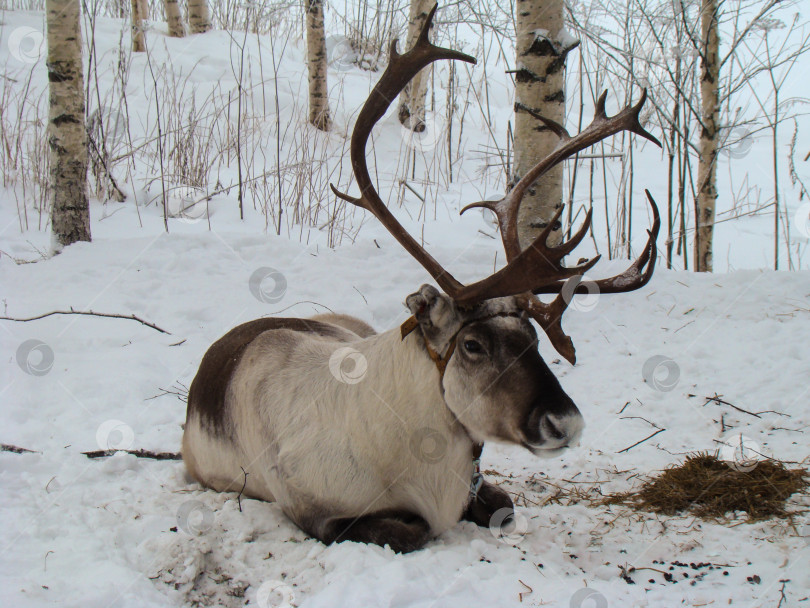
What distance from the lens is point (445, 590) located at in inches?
79.7

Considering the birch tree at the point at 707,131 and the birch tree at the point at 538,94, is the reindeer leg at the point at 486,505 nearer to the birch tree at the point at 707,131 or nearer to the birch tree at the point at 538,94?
the birch tree at the point at 538,94

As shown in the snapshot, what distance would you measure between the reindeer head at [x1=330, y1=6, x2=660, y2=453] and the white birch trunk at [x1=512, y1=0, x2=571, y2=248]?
194cm

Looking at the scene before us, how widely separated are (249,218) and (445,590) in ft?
17.2

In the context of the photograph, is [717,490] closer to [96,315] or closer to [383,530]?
[383,530]

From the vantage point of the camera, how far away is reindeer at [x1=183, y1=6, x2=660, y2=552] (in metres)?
2.34

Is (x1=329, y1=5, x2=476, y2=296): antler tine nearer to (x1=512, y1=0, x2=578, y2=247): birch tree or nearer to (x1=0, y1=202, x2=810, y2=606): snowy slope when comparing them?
(x1=0, y1=202, x2=810, y2=606): snowy slope

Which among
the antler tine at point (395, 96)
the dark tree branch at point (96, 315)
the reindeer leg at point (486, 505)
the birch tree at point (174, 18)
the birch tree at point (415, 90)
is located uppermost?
the birch tree at point (174, 18)

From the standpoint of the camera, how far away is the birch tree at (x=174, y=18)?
39.8ft

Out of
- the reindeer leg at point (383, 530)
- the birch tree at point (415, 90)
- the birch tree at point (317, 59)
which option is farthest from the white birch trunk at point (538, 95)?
the birch tree at point (317, 59)

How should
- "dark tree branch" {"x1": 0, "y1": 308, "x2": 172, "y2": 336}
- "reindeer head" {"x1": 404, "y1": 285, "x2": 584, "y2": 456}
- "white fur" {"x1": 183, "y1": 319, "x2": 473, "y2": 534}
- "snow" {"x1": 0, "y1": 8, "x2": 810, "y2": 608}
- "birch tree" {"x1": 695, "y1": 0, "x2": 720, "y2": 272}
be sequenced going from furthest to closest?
"birch tree" {"x1": 695, "y1": 0, "x2": 720, "y2": 272}
"dark tree branch" {"x1": 0, "y1": 308, "x2": 172, "y2": 336}
"white fur" {"x1": 183, "y1": 319, "x2": 473, "y2": 534}
"reindeer head" {"x1": 404, "y1": 285, "x2": 584, "y2": 456}
"snow" {"x1": 0, "y1": 8, "x2": 810, "y2": 608}

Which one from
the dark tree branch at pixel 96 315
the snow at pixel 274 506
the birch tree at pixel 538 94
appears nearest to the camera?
the snow at pixel 274 506

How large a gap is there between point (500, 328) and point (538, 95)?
2.73 meters

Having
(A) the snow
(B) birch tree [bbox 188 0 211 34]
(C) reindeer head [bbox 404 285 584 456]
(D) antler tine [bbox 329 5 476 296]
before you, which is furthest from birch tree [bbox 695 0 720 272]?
(B) birch tree [bbox 188 0 211 34]

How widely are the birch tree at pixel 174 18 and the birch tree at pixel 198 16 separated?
200mm
